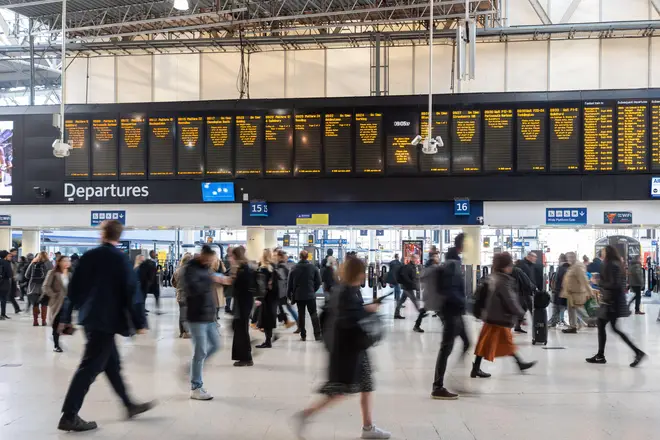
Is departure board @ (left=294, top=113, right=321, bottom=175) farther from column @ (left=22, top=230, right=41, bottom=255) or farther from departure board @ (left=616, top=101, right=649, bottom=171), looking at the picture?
column @ (left=22, top=230, right=41, bottom=255)

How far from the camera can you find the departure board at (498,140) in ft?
48.1

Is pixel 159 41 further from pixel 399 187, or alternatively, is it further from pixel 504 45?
pixel 504 45

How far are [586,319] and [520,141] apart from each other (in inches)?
180

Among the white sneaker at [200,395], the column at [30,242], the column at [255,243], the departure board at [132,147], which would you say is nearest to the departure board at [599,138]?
the column at [255,243]

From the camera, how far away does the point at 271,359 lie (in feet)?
28.4

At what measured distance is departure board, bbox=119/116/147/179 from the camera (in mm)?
15750

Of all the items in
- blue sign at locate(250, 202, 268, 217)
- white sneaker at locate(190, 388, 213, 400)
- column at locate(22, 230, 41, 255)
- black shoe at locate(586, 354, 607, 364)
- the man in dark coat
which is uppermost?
blue sign at locate(250, 202, 268, 217)

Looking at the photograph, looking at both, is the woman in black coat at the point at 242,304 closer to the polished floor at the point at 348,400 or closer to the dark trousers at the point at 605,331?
the polished floor at the point at 348,400

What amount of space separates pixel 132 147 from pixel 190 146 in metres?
1.55

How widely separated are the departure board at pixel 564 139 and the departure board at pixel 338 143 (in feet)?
15.9

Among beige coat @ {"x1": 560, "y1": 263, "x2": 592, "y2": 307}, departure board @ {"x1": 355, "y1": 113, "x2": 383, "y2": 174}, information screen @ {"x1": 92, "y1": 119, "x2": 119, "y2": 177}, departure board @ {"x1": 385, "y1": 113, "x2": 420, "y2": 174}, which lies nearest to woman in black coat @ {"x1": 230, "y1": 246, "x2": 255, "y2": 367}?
beige coat @ {"x1": 560, "y1": 263, "x2": 592, "y2": 307}

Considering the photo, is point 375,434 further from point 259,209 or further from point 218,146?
point 218,146

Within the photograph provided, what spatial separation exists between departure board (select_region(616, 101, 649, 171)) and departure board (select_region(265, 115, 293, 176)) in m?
7.90

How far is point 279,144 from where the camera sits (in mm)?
15328
